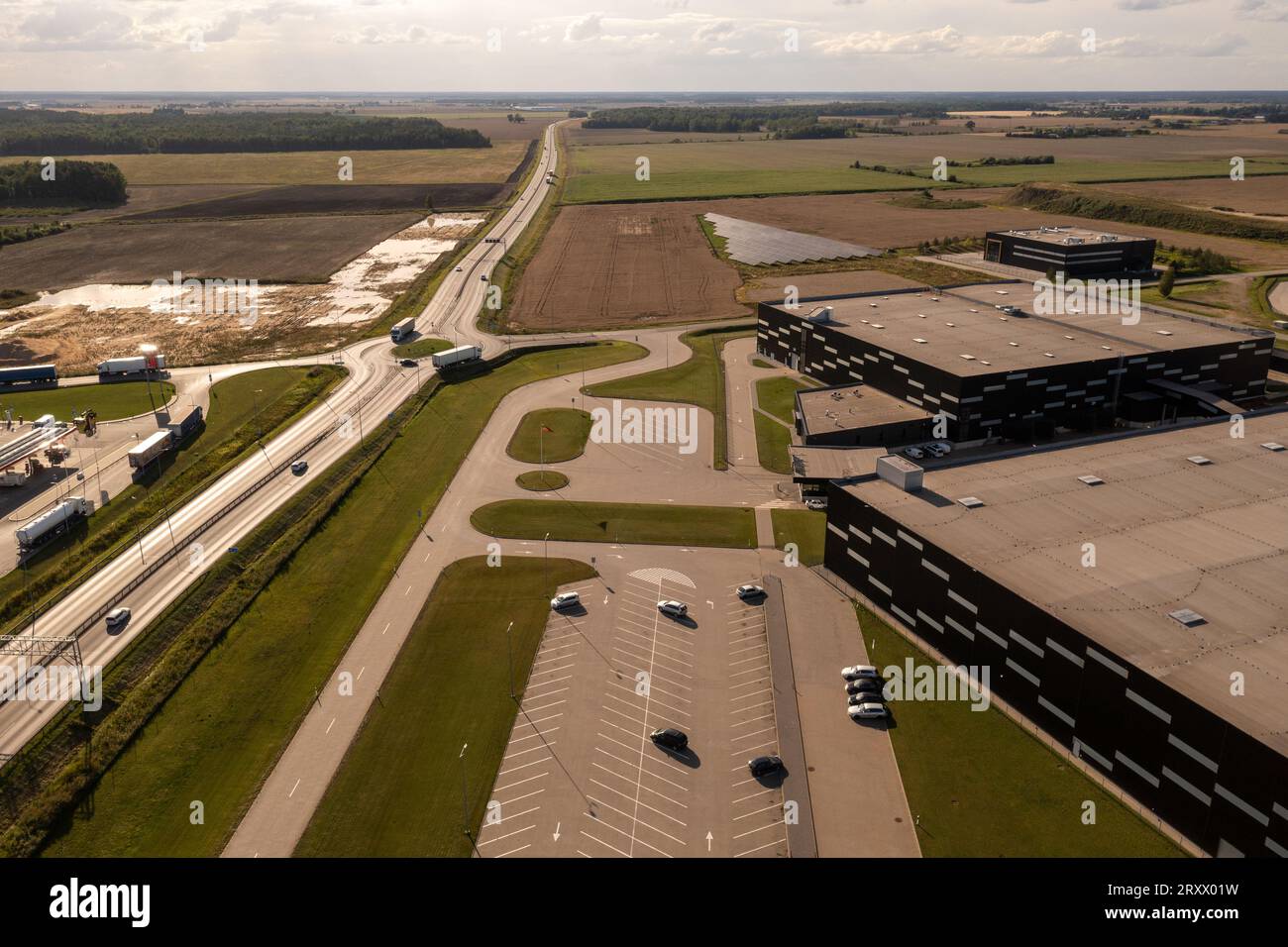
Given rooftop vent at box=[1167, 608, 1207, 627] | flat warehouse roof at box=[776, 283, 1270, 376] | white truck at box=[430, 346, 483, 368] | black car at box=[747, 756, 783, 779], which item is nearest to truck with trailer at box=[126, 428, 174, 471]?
white truck at box=[430, 346, 483, 368]

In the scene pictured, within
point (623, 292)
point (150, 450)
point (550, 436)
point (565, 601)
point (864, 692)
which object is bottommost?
point (864, 692)

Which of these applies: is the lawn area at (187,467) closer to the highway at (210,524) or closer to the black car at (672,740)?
the highway at (210,524)

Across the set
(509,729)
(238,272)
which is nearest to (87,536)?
(509,729)

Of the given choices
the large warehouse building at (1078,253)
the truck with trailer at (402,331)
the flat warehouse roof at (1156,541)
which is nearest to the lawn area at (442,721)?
the flat warehouse roof at (1156,541)

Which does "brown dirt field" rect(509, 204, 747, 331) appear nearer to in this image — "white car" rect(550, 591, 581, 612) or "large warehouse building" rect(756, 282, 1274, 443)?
"large warehouse building" rect(756, 282, 1274, 443)

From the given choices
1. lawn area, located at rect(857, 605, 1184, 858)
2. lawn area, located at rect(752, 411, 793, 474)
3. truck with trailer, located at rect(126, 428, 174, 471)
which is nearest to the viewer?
lawn area, located at rect(857, 605, 1184, 858)

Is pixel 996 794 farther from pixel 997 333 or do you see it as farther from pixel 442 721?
pixel 997 333

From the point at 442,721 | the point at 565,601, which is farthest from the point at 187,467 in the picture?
the point at 442,721
